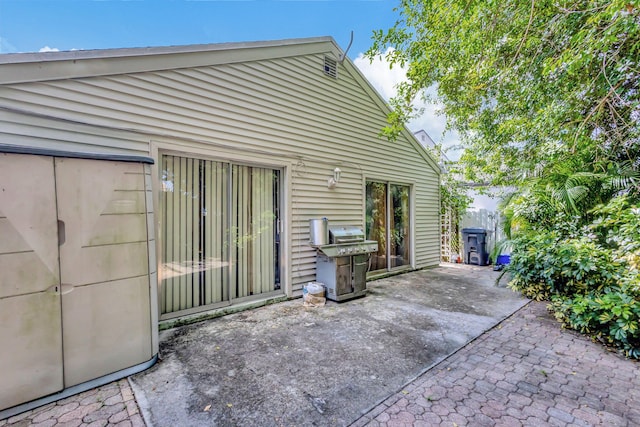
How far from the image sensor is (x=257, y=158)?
14.4 ft

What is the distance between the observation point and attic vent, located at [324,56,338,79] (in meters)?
5.41

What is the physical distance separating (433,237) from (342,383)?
6293mm

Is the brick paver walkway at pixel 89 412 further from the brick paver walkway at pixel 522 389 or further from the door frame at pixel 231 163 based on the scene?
the brick paver walkway at pixel 522 389

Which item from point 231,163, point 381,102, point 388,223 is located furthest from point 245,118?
point 388,223

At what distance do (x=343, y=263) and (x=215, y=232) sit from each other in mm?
Result: 2078

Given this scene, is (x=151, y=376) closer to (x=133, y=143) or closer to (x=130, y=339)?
(x=130, y=339)

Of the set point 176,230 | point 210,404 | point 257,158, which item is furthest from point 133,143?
point 210,404

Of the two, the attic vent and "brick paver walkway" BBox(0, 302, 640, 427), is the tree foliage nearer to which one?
"brick paver walkway" BBox(0, 302, 640, 427)

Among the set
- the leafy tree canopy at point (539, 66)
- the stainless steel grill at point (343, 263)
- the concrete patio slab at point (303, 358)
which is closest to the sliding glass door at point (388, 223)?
the stainless steel grill at point (343, 263)

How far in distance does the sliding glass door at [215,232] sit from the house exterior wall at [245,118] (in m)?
0.22

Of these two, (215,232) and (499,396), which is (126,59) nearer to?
(215,232)

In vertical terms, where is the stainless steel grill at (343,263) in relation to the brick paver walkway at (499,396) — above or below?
above

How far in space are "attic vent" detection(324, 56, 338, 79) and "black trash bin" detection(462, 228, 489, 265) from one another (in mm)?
5920

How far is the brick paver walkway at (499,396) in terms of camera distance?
6.51 ft
